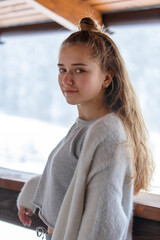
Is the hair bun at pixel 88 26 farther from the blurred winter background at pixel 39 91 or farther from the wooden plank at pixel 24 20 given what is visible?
the wooden plank at pixel 24 20

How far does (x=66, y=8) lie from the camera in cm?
253

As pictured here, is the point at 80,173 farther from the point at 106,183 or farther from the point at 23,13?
the point at 23,13

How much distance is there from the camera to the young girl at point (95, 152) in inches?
35.2

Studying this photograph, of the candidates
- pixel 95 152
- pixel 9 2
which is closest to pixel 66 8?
pixel 9 2

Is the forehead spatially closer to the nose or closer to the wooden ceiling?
the nose

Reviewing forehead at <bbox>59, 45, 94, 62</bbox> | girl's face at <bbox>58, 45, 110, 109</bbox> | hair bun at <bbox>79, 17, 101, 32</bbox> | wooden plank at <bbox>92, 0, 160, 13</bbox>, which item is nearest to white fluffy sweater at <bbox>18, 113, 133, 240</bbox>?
girl's face at <bbox>58, 45, 110, 109</bbox>

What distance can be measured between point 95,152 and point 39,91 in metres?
2.66

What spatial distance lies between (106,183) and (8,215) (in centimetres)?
94

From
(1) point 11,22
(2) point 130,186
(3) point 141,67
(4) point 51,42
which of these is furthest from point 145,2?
(2) point 130,186

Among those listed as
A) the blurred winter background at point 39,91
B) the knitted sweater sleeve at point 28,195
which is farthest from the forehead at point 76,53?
the blurred winter background at point 39,91

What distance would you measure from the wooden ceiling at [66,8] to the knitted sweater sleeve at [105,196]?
1.59 m

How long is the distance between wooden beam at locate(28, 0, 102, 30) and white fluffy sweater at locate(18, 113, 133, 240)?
1.57 meters

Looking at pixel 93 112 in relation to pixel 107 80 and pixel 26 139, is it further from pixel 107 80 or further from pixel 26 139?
pixel 26 139

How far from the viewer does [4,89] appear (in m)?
3.70
